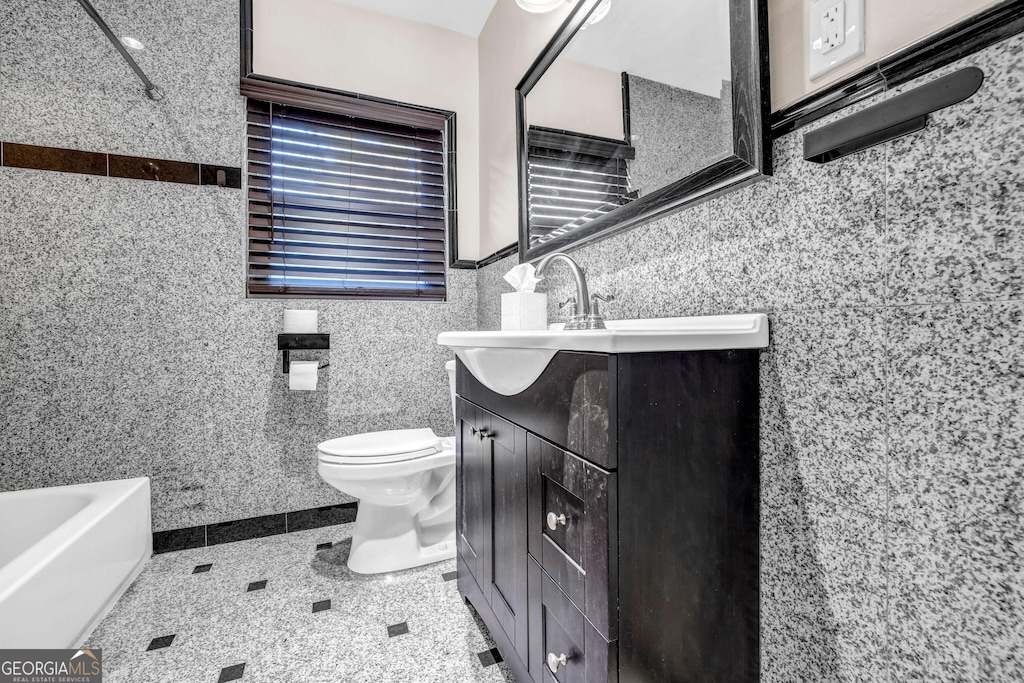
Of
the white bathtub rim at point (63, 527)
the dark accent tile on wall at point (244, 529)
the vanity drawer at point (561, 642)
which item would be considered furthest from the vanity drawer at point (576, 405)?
the dark accent tile on wall at point (244, 529)

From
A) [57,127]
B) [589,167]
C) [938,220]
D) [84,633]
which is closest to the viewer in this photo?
[938,220]

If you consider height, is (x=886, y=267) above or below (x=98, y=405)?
above

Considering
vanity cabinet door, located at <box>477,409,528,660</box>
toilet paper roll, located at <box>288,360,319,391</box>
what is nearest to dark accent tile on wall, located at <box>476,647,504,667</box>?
vanity cabinet door, located at <box>477,409,528,660</box>

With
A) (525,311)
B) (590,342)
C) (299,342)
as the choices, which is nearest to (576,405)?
(590,342)

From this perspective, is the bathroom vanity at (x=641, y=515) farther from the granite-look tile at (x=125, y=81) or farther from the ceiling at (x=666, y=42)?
the granite-look tile at (x=125, y=81)

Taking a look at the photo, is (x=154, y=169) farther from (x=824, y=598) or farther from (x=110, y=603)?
(x=824, y=598)

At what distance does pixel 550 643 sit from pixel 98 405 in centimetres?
191

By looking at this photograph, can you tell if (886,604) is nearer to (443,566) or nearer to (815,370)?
(815,370)

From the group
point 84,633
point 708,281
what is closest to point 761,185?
point 708,281

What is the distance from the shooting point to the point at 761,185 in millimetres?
808

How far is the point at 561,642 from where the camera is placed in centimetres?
79

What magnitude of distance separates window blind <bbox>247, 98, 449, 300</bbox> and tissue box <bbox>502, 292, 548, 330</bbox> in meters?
0.90

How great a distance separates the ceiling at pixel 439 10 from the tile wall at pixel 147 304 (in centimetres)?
63
